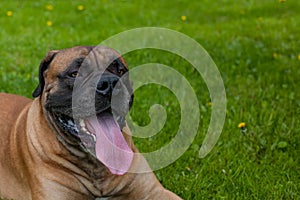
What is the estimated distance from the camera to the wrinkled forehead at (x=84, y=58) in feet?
12.3

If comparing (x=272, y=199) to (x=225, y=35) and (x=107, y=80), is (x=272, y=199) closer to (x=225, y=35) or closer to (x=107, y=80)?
(x=107, y=80)

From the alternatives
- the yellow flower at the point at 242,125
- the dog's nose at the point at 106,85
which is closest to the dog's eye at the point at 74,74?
the dog's nose at the point at 106,85

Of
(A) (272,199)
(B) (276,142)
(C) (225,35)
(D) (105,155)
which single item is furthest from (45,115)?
(C) (225,35)

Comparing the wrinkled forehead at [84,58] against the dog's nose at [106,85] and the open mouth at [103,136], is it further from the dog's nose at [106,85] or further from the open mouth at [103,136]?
the open mouth at [103,136]

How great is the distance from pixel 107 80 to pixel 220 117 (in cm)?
206

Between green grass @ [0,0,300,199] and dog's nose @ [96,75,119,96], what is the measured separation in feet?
3.46

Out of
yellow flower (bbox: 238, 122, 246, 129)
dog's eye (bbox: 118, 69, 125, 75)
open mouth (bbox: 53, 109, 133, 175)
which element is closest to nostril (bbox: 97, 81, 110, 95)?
open mouth (bbox: 53, 109, 133, 175)

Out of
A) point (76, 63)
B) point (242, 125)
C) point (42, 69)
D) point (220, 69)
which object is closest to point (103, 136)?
point (76, 63)

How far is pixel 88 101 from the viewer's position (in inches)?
141

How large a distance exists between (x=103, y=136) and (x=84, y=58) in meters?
0.52

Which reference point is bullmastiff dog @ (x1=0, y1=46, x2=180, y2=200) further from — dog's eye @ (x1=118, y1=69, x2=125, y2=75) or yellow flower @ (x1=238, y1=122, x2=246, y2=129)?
yellow flower @ (x1=238, y1=122, x2=246, y2=129)

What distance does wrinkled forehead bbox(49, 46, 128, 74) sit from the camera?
3.75m

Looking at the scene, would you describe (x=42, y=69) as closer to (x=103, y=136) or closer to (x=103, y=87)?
(x=103, y=87)

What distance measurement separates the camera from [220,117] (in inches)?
213
